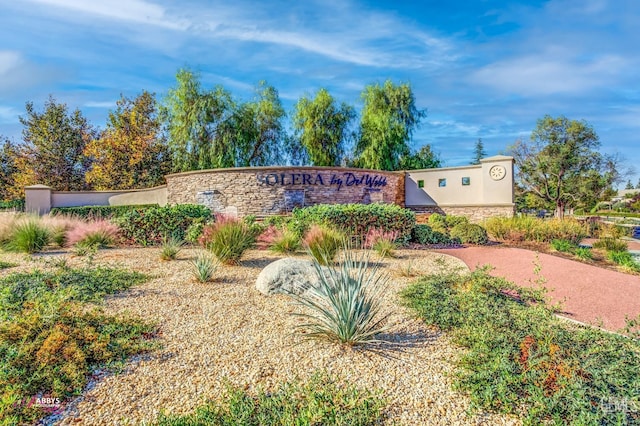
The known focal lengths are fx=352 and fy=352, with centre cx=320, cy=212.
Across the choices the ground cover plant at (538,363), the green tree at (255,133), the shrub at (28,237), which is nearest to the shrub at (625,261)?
the ground cover plant at (538,363)

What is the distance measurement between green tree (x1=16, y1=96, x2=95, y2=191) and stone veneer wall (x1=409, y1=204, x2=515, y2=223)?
22084 mm

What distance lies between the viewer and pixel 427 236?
Result: 33.7 feet

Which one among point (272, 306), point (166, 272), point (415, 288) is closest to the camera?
point (272, 306)

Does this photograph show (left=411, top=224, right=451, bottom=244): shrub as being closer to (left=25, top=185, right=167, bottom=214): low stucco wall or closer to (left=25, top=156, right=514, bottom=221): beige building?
(left=25, top=156, right=514, bottom=221): beige building

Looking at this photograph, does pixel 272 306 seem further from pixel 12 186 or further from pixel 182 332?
A: pixel 12 186

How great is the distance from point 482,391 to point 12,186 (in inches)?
1182

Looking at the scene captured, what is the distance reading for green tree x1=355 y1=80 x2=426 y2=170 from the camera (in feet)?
71.2

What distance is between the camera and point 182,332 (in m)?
3.70

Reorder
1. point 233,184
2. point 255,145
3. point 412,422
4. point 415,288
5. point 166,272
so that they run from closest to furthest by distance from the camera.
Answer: point 412,422
point 415,288
point 166,272
point 233,184
point 255,145

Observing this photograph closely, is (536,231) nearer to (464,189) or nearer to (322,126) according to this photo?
(464,189)

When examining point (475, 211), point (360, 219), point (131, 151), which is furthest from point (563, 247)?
point (131, 151)

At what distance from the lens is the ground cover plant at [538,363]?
238 cm

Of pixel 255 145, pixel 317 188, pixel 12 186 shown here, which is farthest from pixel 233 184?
pixel 12 186

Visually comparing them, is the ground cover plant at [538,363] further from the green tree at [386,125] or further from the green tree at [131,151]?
the green tree at [131,151]
